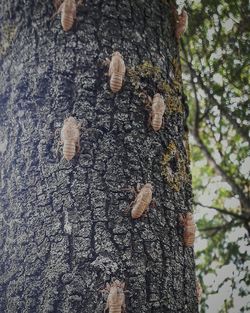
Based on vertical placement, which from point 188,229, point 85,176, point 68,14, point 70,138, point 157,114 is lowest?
point 188,229

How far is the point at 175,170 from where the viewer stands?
266 cm

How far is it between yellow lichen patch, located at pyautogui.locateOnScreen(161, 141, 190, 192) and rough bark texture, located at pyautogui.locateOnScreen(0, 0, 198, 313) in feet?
0.12

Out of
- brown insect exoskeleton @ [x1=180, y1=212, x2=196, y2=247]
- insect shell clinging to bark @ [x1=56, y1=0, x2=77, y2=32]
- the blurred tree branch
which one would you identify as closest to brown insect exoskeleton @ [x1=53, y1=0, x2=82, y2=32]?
insect shell clinging to bark @ [x1=56, y1=0, x2=77, y2=32]

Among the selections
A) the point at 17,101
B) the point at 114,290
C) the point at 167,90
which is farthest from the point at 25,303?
the point at 167,90

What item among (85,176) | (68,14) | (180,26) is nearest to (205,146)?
(180,26)

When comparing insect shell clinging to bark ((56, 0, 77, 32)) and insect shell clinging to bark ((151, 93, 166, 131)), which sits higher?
insect shell clinging to bark ((56, 0, 77, 32))

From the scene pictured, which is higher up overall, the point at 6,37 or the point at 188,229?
the point at 6,37

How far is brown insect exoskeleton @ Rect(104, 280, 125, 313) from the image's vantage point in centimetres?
212

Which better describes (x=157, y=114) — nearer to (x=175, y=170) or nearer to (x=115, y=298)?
(x=175, y=170)

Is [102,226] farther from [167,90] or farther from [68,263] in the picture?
[167,90]

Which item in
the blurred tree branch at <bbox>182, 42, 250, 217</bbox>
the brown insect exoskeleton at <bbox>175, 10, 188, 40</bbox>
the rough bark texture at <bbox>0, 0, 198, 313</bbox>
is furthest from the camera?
the blurred tree branch at <bbox>182, 42, 250, 217</bbox>

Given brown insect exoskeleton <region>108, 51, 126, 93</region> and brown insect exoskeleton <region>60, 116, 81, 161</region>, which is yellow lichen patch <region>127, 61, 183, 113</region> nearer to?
brown insect exoskeleton <region>108, 51, 126, 93</region>

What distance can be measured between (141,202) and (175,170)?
44 cm

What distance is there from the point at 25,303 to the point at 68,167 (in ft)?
2.28
